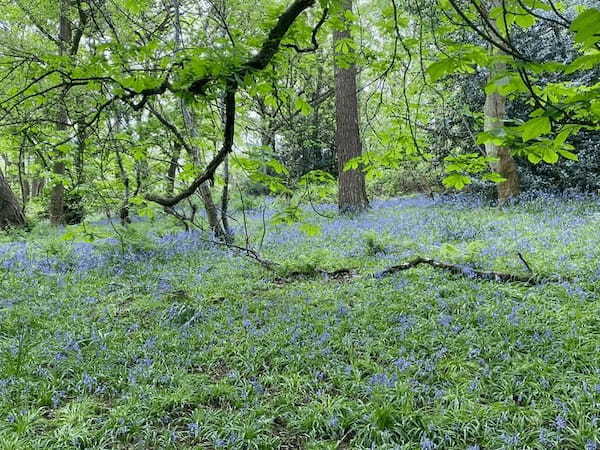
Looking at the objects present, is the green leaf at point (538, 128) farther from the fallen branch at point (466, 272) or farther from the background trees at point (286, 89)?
the fallen branch at point (466, 272)

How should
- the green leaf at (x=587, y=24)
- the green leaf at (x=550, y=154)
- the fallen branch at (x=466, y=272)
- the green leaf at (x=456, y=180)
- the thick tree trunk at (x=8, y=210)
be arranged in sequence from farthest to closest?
the thick tree trunk at (x=8, y=210), the fallen branch at (x=466, y=272), the green leaf at (x=456, y=180), the green leaf at (x=550, y=154), the green leaf at (x=587, y=24)

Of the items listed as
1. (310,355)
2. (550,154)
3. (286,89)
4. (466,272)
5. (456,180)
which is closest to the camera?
(550,154)

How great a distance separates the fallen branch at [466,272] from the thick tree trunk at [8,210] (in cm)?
995

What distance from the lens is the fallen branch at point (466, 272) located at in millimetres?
5012

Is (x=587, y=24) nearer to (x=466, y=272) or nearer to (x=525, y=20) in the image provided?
(x=525, y=20)

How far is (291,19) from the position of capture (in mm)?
3193

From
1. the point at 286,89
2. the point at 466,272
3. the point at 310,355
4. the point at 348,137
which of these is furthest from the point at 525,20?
the point at 348,137

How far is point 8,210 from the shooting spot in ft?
35.8

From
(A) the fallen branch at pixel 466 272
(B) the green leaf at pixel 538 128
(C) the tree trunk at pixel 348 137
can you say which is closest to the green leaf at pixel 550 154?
(B) the green leaf at pixel 538 128

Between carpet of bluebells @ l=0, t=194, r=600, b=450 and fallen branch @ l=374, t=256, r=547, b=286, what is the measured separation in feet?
0.34

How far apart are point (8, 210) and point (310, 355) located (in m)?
10.6

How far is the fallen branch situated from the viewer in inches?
197

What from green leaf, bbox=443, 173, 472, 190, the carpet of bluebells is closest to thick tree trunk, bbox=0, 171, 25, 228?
the carpet of bluebells

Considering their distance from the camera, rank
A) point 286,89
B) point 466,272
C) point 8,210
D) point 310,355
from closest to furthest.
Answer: point 310,355
point 286,89
point 466,272
point 8,210
